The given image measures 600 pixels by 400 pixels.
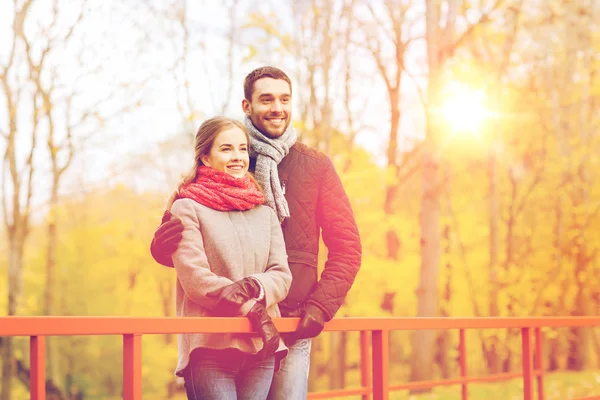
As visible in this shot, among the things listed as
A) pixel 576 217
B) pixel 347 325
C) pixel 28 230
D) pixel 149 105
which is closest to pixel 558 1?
pixel 576 217

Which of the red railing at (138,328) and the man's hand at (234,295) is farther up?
Answer: the man's hand at (234,295)

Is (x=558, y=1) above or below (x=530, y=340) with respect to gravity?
above

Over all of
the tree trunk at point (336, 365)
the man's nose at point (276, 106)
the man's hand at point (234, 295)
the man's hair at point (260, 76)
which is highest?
the man's hair at point (260, 76)

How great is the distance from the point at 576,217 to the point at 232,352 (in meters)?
16.6

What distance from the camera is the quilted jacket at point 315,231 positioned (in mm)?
3191

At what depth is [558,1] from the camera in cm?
1933

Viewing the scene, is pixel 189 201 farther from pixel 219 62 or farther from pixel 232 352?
pixel 219 62

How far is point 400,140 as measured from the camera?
65.0 feet

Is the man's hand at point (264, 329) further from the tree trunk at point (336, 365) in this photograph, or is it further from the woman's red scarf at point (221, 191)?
the tree trunk at point (336, 365)

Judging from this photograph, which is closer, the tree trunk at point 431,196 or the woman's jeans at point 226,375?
the woman's jeans at point 226,375

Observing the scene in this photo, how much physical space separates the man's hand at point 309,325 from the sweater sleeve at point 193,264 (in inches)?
15.7

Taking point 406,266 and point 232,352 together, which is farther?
point 406,266

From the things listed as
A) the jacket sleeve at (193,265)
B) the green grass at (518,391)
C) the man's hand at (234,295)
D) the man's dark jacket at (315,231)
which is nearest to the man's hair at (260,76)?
the man's dark jacket at (315,231)

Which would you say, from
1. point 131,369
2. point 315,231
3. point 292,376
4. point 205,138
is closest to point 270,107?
point 205,138
